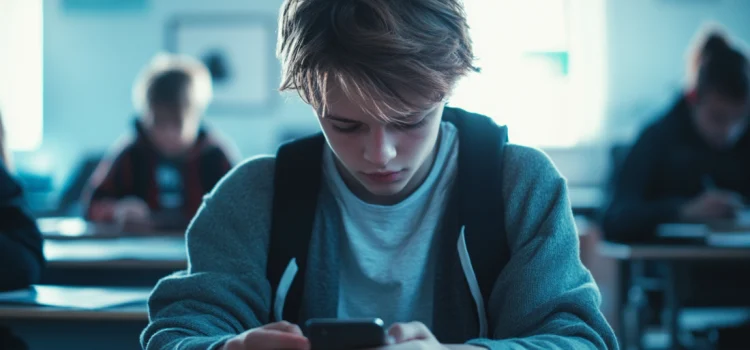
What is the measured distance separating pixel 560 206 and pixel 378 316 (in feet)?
0.95

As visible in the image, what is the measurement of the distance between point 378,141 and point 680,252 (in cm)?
163

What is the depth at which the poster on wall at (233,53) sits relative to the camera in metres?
5.52

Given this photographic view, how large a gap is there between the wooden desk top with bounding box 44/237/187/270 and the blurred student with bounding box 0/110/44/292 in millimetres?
257

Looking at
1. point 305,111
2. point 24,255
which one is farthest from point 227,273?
point 305,111

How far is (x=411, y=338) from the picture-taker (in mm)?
847

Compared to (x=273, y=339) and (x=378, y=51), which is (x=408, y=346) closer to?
(x=273, y=339)

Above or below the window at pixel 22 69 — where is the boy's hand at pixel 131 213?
below

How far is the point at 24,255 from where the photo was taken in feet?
4.72

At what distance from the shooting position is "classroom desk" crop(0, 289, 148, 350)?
1.24 metres

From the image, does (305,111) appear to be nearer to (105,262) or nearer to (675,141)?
(675,141)

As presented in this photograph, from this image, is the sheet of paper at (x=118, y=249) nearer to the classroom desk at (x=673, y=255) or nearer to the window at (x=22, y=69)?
the classroom desk at (x=673, y=255)

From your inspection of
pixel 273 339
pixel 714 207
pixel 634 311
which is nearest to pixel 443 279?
pixel 273 339

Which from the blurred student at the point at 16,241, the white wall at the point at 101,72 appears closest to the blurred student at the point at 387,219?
the blurred student at the point at 16,241

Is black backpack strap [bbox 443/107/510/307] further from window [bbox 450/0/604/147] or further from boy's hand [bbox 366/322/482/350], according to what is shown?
window [bbox 450/0/604/147]
